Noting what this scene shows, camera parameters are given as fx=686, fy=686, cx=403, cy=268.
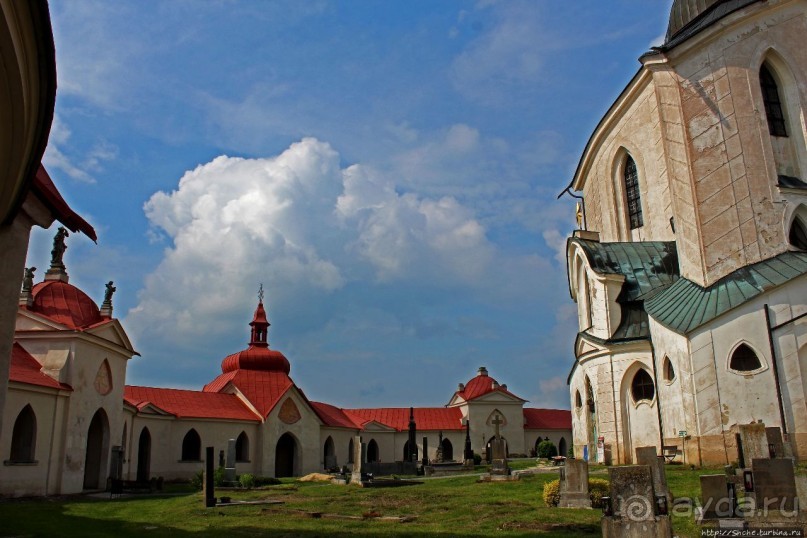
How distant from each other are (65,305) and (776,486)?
25799 millimetres

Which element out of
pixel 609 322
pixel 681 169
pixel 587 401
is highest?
pixel 681 169

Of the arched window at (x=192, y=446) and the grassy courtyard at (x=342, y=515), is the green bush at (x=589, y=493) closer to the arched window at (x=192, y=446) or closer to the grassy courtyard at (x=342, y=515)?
the grassy courtyard at (x=342, y=515)

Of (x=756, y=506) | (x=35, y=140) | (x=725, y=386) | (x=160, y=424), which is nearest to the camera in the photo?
(x=35, y=140)

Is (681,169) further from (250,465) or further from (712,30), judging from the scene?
(250,465)

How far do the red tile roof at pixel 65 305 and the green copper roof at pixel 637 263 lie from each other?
21436 mm

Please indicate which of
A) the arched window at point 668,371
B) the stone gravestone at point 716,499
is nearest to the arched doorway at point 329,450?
the arched window at point 668,371

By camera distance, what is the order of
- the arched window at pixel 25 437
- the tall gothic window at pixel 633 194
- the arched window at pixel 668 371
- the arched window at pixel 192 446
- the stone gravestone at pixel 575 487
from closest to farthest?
the stone gravestone at pixel 575 487 → the arched window at pixel 25 437 → the arched window at pixel 668 371 → the tall gothic window at pixel 633 194 → the arched window at pixel 192 446

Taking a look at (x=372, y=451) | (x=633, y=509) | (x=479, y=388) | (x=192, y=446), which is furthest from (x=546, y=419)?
(x=633, y=509)

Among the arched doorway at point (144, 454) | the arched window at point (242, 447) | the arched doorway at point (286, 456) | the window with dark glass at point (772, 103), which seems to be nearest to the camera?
the window with dark glass at point (772, 103)

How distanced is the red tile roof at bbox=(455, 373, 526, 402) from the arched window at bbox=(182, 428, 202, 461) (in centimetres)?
2478

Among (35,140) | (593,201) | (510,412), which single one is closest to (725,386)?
(593,201)

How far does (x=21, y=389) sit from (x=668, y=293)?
79.1ft

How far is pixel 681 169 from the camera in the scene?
91.1 feet

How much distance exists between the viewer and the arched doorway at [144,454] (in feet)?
120
